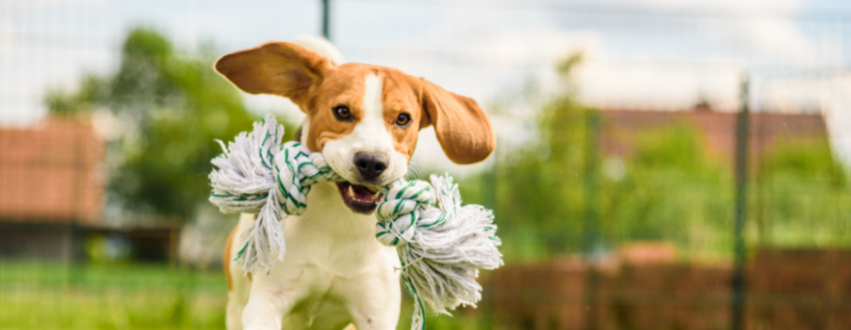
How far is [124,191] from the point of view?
1838 cm

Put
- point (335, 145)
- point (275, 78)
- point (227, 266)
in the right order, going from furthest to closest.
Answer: point (227, 266)
point (275, 78)
point (335, 145)

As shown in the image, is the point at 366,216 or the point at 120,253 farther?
the point at 120,253

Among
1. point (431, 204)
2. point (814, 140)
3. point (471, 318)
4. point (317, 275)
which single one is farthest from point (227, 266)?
point (814, 140)

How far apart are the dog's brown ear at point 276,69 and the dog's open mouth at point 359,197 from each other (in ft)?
1.40

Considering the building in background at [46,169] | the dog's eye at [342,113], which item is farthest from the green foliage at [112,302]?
the dog's eye at [342,113]

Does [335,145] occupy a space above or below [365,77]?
below

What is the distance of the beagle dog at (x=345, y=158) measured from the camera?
2.30 metres

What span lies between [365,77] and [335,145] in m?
0.25

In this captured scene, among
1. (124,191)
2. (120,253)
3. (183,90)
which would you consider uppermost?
(183,90)

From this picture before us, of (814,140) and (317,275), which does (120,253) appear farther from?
(317,275)

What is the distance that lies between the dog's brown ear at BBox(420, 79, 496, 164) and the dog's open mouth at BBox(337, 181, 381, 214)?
A: 0.32 m

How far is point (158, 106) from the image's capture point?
25.4 meters

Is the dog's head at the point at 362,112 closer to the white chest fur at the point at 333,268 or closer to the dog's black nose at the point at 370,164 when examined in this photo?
the dog's black nose at the point at 370,164

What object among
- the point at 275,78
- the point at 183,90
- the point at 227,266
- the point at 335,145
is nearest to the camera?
the point at 335,145
